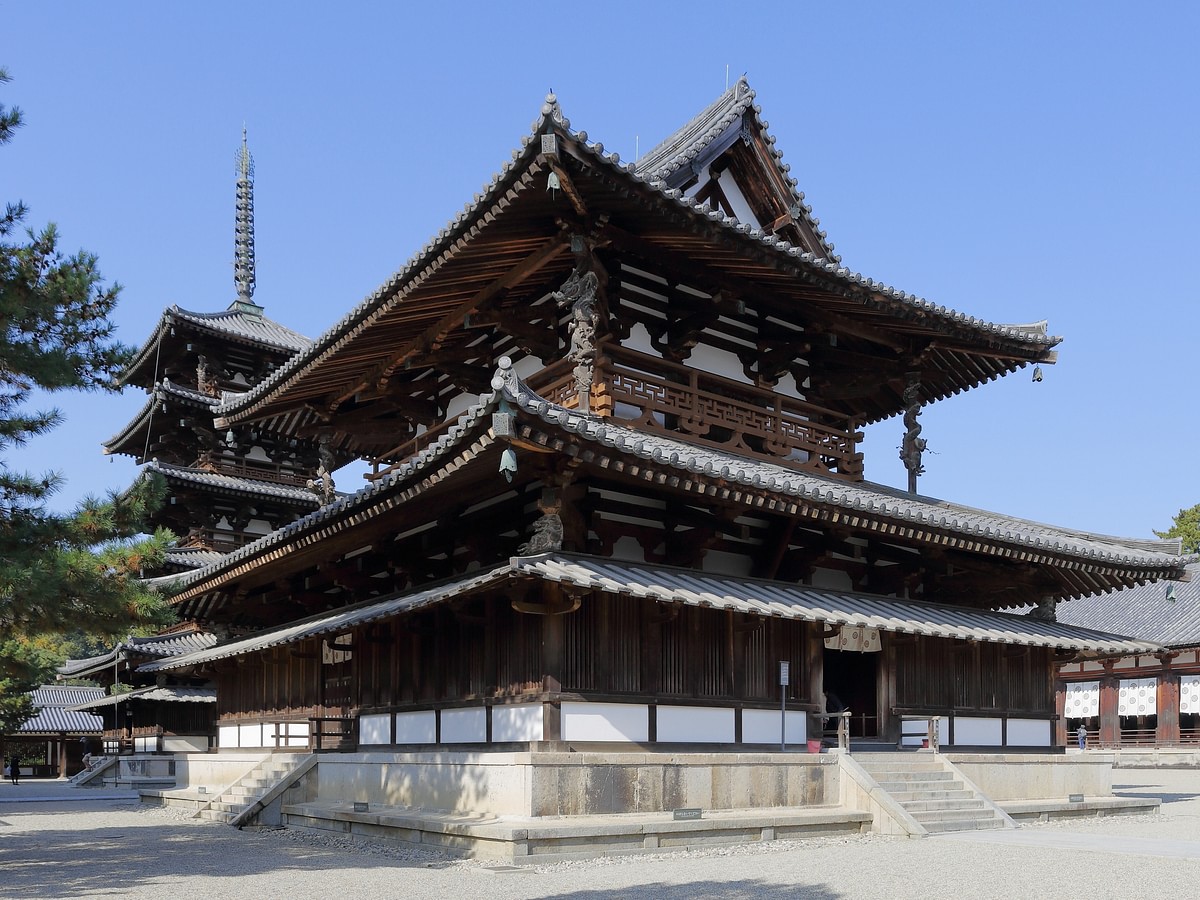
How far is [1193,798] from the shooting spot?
24.5m

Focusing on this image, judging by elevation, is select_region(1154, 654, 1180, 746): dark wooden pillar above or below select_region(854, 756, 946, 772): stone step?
below

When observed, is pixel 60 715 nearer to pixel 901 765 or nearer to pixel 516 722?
pixel 516 722

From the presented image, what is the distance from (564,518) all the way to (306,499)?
2295 centimetres

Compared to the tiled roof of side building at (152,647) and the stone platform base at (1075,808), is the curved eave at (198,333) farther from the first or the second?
the stone platform base at (1075,808)

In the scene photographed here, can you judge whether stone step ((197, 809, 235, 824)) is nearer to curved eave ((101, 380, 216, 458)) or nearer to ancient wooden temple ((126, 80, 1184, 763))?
ancient wooden temple ((126, 80, 1184, 763))

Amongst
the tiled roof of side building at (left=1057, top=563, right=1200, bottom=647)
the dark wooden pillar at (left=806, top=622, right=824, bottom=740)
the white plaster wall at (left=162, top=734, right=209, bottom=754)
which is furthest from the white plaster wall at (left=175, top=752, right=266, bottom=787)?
the tiled roof of side building at (left=1057, top=563, right=1200, bottom=647)

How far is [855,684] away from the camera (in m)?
21.7

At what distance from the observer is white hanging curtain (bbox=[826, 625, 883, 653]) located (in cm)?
1723

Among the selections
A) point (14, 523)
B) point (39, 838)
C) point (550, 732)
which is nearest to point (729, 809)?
point (550, 732)

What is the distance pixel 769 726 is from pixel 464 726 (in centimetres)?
443

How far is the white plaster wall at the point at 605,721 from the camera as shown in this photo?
1387 centimetres

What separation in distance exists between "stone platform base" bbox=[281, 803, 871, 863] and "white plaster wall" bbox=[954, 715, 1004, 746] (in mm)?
4367

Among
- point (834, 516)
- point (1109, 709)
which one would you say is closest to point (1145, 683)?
point (1109, 709)

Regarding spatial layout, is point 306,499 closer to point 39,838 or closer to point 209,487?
point 209,487
